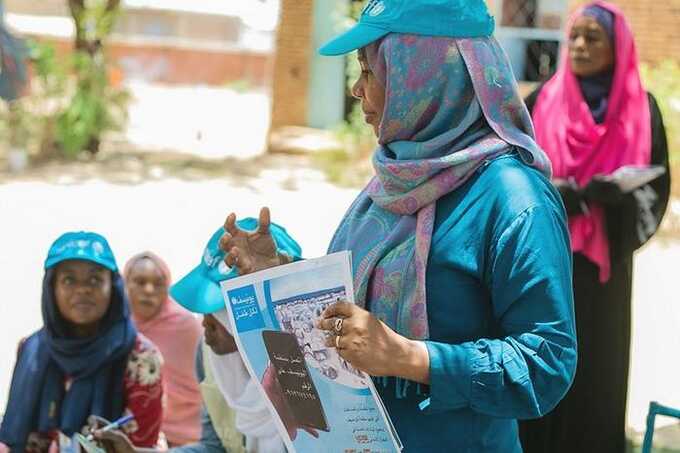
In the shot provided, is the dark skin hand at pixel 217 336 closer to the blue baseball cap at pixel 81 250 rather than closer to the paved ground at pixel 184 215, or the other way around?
the blue baseball cap at pixel 81 250

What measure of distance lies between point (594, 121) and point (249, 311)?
252 cm

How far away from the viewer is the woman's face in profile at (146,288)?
4.19m

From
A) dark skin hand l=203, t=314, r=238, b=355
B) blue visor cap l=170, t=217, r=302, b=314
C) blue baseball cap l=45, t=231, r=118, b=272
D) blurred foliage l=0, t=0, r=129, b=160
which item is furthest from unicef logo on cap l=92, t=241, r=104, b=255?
blurred foliage l=0, t=0, r=129, b=160

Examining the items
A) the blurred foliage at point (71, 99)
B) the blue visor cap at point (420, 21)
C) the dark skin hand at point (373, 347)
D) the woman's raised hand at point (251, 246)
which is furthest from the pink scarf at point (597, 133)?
the blurred foliage at point (71, 99)

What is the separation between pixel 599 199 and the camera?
12.4 ft

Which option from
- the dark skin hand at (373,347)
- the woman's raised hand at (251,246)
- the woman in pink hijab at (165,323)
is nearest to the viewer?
the dark skin hand at (373,347)

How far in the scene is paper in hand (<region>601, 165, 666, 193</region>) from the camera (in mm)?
3736

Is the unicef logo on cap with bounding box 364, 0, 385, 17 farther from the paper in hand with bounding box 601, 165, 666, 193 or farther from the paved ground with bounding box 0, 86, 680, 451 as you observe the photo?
the paved ground with bounding box 0, 86, 680, 451

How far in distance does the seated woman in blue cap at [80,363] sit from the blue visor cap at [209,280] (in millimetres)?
548

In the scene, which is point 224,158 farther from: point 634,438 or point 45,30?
point 45,30

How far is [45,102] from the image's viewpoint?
12.8 metres

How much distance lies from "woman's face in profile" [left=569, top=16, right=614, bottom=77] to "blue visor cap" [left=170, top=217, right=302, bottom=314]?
1.65 meters

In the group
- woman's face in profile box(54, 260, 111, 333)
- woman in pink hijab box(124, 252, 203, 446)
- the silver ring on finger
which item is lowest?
woman in pink hijab box(124, 252, 203, 446)

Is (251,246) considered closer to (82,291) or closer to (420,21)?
(420,21)
